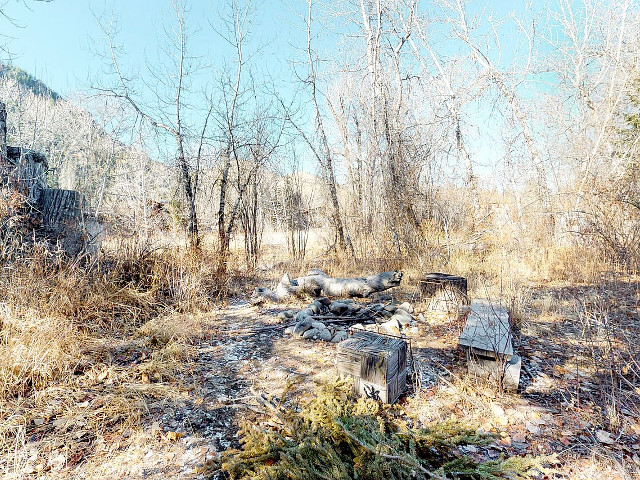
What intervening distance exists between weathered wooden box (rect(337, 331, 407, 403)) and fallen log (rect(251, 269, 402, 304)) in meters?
2.65

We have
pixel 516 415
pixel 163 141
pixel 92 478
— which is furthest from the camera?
pixel 163 141

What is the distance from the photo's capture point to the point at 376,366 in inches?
87.8

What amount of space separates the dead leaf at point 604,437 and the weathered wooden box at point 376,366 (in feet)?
4.05

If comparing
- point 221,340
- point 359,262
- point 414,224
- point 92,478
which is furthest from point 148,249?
point 414,224

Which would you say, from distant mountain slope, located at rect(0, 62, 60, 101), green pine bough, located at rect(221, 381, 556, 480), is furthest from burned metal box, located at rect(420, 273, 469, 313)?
distant mountain slope, located at rect(0, 62, 60, 101)

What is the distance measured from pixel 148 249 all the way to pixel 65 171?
2391 cm

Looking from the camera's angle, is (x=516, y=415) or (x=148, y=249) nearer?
(x=516, y=415)

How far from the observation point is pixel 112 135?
7.79 meters

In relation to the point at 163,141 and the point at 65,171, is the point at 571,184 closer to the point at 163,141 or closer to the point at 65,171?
the point at 163,141

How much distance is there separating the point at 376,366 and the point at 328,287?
3.00 m

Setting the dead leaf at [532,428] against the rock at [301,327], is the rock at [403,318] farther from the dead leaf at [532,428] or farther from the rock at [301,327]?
the dead leaf at [532,428]

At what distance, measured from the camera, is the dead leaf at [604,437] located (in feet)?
6.30

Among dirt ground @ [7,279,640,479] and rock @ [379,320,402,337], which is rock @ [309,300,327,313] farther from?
rock @ [379,320,402,337]

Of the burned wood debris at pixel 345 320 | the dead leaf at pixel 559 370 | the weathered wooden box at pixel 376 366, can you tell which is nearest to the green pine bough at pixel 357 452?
the weathered wooden box at pixel 376 366
